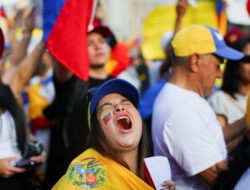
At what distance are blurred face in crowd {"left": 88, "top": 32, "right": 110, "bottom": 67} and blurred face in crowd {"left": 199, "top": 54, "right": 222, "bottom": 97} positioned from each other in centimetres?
112

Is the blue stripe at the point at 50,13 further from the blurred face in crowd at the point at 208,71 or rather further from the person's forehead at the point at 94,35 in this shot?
the blurred face in crowd at the point at 208,71

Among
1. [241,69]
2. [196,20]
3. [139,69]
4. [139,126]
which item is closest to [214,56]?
[241,69]

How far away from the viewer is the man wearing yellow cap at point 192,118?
6.98ft

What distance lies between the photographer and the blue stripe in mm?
2682

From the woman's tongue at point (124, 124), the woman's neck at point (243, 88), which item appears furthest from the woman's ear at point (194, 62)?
the woman's neck at point (243, 88)

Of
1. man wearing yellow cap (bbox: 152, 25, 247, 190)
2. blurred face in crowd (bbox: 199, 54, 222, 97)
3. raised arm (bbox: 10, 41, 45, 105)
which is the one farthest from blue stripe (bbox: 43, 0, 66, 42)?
blurred face in crowd (bbox: 199, 54, 222, 97)

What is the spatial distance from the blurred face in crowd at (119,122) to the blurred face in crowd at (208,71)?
2.29ft

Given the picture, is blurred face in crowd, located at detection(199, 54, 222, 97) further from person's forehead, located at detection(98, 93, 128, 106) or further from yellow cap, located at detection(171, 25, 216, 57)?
person's forehead, located at detection(98, 93, 128, 106)

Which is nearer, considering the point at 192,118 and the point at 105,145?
the point at 105,145

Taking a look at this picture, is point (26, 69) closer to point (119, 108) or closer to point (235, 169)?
point (119, 108)

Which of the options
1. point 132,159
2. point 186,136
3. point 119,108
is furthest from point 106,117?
point 186,136

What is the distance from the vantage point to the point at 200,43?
234 cm

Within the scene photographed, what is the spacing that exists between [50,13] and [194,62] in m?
1.30

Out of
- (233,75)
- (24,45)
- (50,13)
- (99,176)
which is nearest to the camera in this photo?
(99,176)
